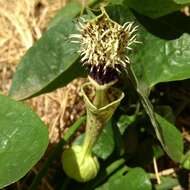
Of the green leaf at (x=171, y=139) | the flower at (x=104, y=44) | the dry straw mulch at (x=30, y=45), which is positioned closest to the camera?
the flower at (x=104, y=44)

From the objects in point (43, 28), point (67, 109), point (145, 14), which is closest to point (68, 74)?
point (145, 14)

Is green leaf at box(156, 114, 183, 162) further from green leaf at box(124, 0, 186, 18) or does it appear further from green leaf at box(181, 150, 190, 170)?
green leaf at box(124, 0, 186, 18)

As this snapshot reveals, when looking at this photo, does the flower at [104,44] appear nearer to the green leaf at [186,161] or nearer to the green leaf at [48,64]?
the green leaf at [48,64]

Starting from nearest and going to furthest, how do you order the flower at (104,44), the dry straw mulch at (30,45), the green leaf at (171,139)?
the flower at (104,44), the green leaf at (171,139), the dry straw mulch at (30,45)

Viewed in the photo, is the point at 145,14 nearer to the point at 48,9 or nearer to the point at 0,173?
the point at 0,173

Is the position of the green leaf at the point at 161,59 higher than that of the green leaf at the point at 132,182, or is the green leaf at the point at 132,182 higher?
the green leaf at the point at 161,59

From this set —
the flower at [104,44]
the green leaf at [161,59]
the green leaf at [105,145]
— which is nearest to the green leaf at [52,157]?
the green leaf at [105,145]

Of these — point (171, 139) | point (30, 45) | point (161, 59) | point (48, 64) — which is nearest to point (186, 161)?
point (171, 139)
